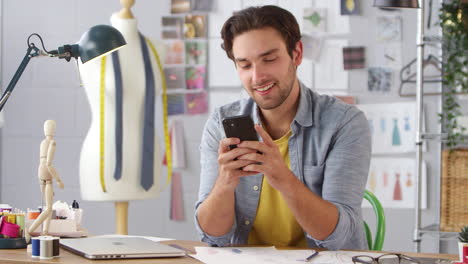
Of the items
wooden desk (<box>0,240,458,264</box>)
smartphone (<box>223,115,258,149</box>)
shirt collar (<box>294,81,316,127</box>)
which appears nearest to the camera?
wooden desk (<box>0,240,458,264</box>)

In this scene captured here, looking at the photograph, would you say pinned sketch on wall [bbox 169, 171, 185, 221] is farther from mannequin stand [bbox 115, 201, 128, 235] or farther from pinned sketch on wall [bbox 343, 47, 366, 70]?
pinned sketch on wall [bbox 343, 47, 366, 70]

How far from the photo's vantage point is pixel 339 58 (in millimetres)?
3809

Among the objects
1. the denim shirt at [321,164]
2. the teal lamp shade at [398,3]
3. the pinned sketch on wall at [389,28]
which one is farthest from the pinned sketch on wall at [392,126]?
the denim shirt at [321,164]

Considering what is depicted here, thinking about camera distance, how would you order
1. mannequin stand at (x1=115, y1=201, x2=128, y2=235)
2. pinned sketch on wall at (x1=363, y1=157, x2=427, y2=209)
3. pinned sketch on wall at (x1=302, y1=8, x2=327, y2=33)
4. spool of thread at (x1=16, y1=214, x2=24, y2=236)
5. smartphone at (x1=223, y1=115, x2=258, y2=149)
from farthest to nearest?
1. pinned sketch on wall at (x1=302, y1=8, x2=327, y2=33)
2. pinned sketch on wall at (x1=363, y1=157, x2=427, y2=209)
3. mannequin stand at (x1=115, y1=201, x2=128, y2=235)
4. spool of thread at (x1=16, y1=214, x2=24, y2=236)
5. smartphone at (x1=223, y1=115, x2=258, y2=149)

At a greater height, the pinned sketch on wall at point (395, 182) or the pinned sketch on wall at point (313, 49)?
the pinned sketch on wall at point (313, 49)

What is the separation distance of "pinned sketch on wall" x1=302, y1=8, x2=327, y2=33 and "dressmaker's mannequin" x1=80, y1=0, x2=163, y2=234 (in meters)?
0.95

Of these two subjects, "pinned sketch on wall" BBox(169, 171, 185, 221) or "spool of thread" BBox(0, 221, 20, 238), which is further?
"pinned sketch on wall" BBox(169, 171, 185, 221)

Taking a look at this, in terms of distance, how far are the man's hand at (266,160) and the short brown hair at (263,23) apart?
0.39m

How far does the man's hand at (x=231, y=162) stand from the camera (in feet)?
6.17

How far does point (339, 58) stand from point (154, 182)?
1.20 meters

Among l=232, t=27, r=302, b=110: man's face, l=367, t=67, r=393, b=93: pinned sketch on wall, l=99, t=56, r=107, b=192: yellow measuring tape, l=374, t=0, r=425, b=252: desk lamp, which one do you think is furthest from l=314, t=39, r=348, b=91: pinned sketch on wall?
l=232, t=27, r=302, b=110: man's face

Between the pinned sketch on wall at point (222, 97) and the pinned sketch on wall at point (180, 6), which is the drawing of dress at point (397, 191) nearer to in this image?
the pinned sketch on wall at point (222, 97)

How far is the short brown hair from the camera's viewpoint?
214 centimetres

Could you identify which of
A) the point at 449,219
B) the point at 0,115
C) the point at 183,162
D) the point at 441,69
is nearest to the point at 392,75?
the point at 441,69
